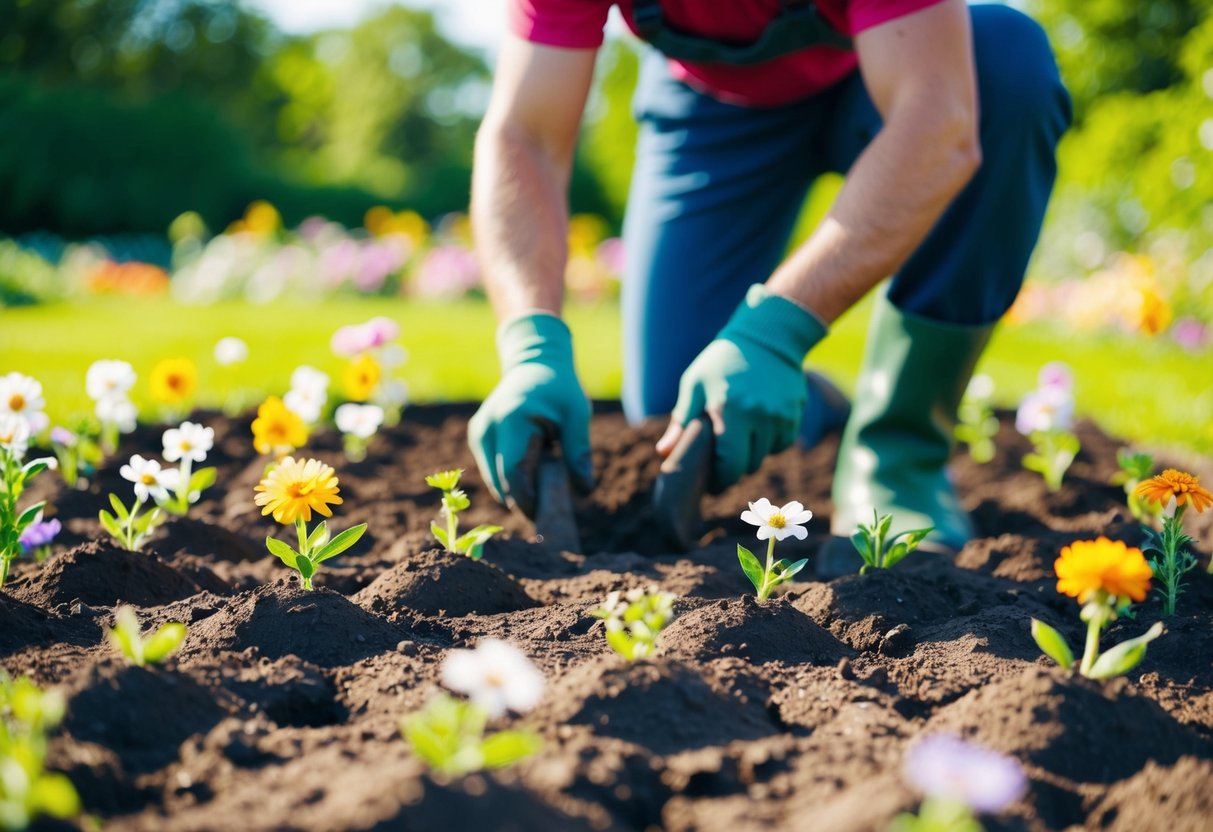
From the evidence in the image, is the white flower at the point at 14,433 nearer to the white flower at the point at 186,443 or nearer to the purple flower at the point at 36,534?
the purple flower at the point at 36,534

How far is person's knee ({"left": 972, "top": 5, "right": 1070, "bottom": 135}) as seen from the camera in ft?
7.28

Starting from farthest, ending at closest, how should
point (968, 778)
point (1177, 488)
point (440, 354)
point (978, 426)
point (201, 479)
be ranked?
point (440, 354) → point (978, 426) → point (201, 479) → point (1177, 488) → point (968, 778)

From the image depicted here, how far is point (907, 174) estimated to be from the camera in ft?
6.28

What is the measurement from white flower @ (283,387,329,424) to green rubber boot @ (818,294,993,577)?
1.10 metres

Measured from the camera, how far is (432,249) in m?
9.13

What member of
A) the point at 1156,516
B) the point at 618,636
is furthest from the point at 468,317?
the point at 618,636

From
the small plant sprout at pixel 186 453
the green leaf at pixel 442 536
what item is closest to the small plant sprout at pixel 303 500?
the green leaf at pixel 442 536

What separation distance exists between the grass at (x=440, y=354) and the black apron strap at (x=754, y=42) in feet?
3.94

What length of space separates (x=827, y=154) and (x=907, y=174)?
92 centimetres

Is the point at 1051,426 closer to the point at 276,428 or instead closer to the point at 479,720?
the point at 276,428

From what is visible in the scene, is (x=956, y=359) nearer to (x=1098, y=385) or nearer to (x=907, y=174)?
(x=907, y=174)

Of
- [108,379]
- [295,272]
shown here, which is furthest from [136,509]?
[295,272]

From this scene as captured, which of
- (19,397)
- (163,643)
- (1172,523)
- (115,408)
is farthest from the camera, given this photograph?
(115,408)

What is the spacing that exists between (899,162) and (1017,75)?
0.52m
